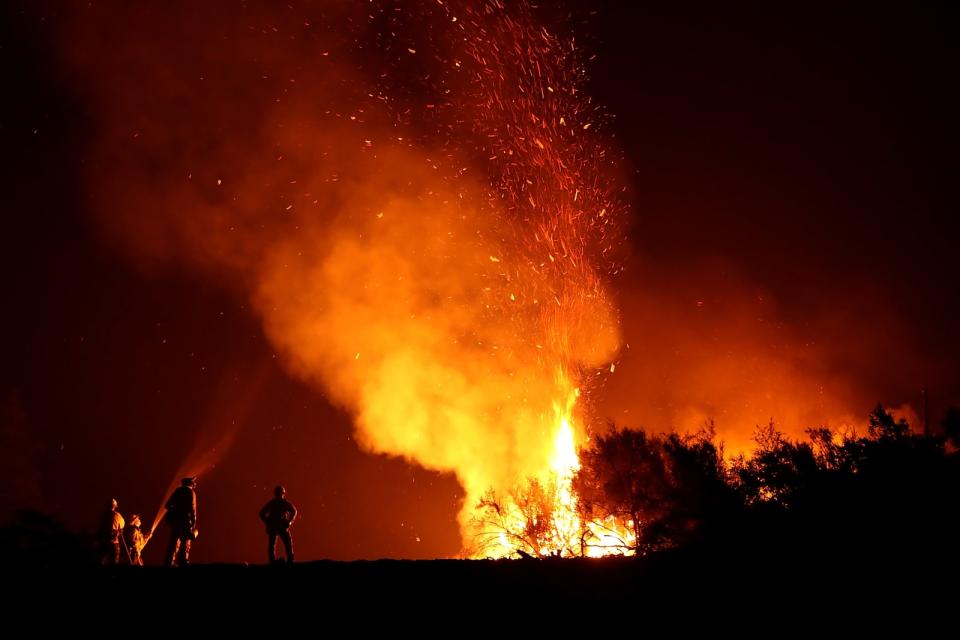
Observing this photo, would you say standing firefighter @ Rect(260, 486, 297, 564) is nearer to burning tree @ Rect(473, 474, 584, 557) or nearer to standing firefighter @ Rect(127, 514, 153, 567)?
standing firefighter @ Rect(127, 514, 153, 567)

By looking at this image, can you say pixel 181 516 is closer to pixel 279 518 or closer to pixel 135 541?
pixel 279 518

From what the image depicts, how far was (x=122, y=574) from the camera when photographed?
8141 mm

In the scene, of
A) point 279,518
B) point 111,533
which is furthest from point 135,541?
point 279,518

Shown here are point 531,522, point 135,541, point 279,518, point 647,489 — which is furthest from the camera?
point 531,522

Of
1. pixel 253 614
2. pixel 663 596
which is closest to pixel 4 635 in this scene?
pixel 253 614

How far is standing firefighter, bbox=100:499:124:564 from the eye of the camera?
13844 mm

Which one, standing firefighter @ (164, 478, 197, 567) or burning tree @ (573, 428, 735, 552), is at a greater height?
burning tree @ (573, 428, 735, 552)

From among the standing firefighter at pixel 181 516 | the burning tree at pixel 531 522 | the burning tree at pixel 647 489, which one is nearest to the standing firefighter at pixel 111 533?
the standing firefighter at pixel 181 516

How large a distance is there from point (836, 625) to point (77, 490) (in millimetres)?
77308

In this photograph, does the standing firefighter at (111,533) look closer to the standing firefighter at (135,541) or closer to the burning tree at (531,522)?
the standing firefighter at (135,541)

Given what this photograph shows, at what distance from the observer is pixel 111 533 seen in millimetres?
14008

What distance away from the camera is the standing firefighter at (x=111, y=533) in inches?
545

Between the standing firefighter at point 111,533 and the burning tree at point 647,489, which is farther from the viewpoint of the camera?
the burning tree at point 647,489

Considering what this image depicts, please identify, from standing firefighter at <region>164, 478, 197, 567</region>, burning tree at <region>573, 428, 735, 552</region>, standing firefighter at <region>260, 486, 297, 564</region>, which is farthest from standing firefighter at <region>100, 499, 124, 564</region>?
burning tree at <region>573, 428, 735, 552</region>
